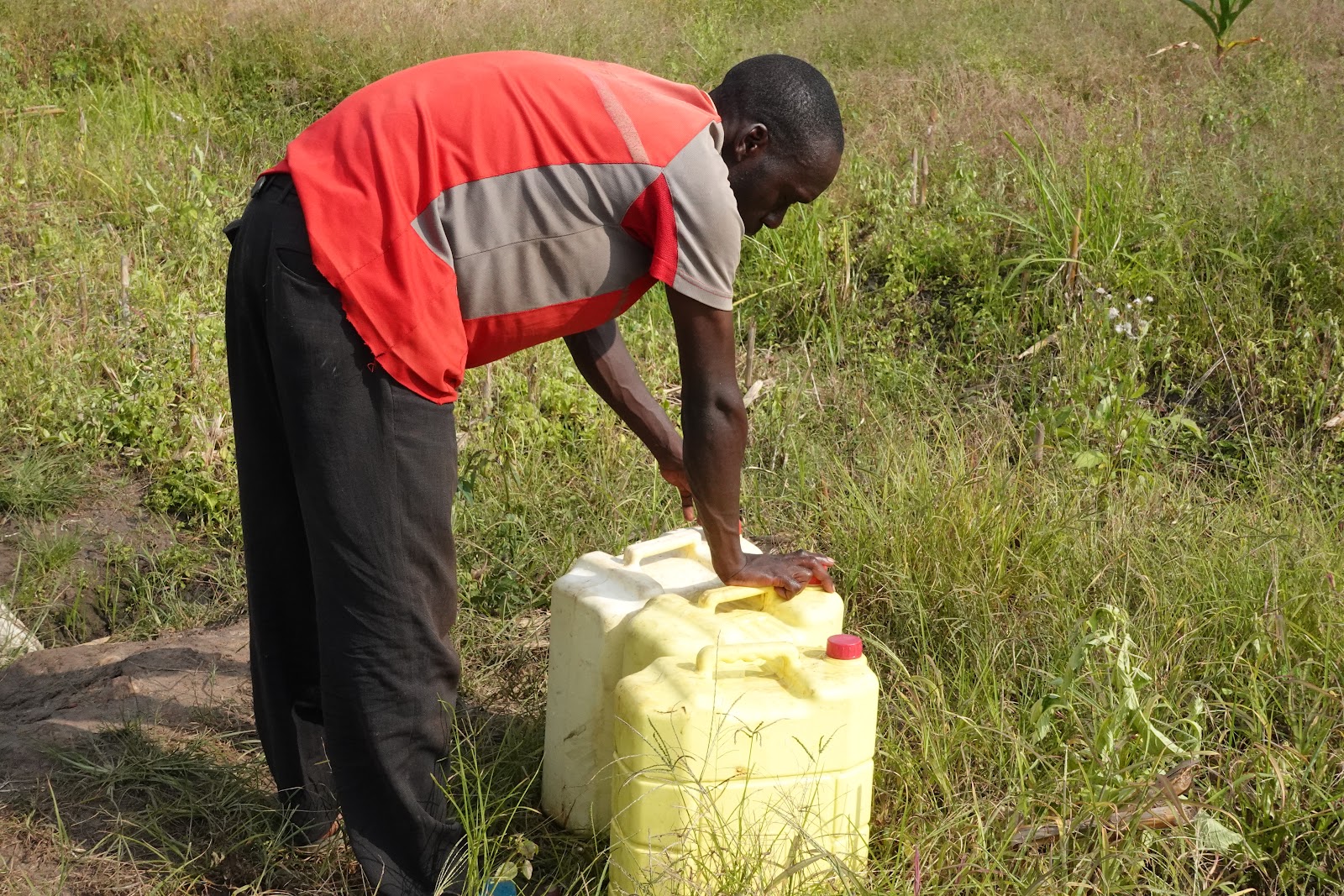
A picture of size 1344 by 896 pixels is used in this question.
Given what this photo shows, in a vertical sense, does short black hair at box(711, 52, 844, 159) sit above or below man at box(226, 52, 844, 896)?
above

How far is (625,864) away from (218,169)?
4.93 metres

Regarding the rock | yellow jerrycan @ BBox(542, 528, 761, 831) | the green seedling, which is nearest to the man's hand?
yellow jerrycan @ BBox(542, 528, 761, 831)

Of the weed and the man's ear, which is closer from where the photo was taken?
the man's ear

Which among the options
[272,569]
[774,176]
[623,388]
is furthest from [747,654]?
[272,569]

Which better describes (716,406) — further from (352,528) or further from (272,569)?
(272,569)

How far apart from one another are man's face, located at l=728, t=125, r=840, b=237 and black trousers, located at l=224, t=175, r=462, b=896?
25.1 inches

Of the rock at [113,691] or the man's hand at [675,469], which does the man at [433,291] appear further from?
the rock at [113,691]

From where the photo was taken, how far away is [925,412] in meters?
4.23

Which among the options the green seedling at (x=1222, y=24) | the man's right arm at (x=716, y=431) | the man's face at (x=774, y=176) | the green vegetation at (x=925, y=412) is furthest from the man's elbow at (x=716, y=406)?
the green seedling at (x=1222, y=24)

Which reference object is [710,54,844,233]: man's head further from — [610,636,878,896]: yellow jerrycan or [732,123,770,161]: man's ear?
[610,636,878,896]: yellow jerrycan

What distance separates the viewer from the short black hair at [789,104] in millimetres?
2070

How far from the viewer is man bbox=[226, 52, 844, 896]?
1938 mm

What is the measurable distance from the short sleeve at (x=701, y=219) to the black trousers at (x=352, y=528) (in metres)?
0.47

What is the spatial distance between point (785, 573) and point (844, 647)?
23 centimetres
